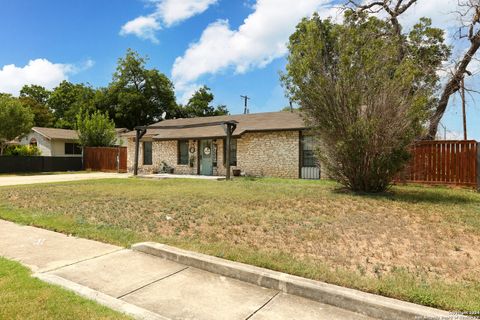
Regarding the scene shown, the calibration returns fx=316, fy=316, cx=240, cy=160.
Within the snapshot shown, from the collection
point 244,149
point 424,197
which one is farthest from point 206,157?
point 424,197

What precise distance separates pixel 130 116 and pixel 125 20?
2668cm

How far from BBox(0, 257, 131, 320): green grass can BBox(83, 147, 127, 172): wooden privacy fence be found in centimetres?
2175

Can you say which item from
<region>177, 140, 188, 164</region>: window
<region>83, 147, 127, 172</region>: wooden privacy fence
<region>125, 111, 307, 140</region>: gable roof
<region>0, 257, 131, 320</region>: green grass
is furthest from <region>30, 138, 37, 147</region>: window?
<region>0, 257, 131, 320</region>: green grass

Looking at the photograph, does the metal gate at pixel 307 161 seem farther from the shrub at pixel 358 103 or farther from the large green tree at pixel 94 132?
the large green tree at pixel 94 132

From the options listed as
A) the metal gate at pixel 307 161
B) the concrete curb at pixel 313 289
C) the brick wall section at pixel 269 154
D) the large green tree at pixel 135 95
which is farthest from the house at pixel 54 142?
the concrete curb at pixel 313 289

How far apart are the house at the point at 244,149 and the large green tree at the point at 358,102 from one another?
5368 millimetres

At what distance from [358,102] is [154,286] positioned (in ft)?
27.4

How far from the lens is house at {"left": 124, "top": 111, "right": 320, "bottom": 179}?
16.5m

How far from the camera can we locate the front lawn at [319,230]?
138 inches

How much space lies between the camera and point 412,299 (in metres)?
2.93

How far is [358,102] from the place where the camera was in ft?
31.7

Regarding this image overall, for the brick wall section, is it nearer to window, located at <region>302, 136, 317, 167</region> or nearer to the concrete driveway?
window, located at <region>302, 136, 317, 167</region>

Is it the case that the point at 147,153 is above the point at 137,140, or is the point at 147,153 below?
below

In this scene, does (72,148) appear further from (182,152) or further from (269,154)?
(269,154)
